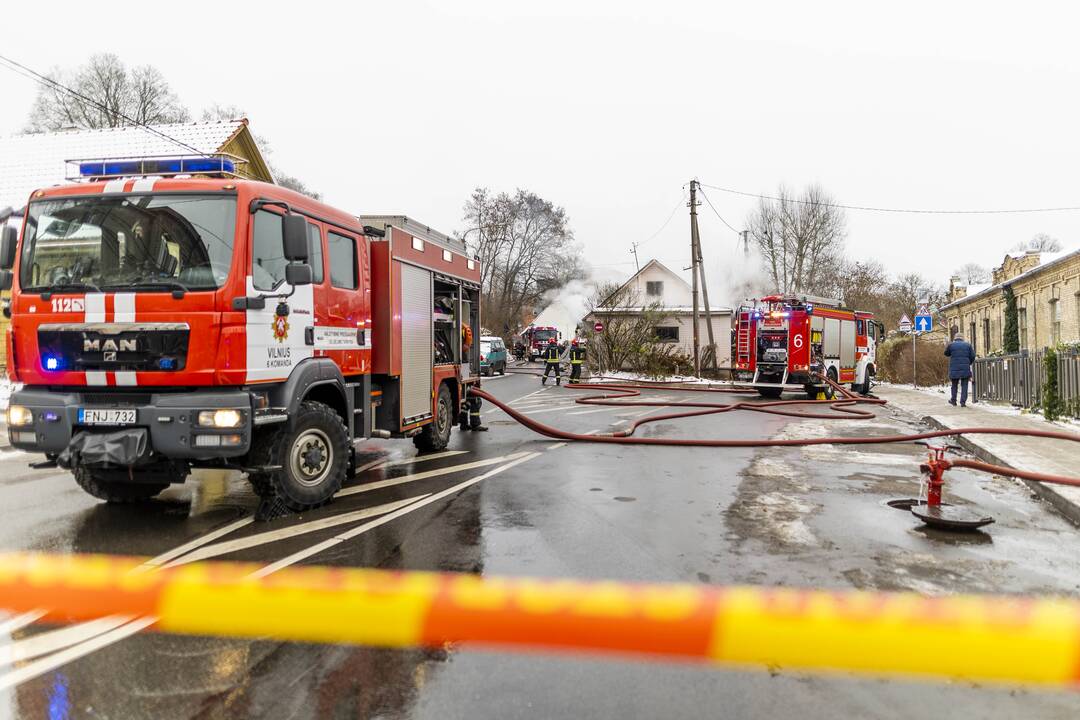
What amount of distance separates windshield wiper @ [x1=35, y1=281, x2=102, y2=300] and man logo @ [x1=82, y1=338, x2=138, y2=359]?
387 millimetres

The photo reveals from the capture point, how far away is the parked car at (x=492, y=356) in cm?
3138

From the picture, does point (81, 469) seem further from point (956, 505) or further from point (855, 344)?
point (855, 344)

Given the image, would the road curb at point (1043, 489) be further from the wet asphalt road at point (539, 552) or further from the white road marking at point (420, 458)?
the white road marking at point (420, 458)

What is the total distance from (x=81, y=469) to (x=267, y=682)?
3.98m

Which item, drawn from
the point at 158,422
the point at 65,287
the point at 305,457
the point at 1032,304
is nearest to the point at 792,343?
the point at 1032,304

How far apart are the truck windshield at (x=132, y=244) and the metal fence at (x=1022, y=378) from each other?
525 inches

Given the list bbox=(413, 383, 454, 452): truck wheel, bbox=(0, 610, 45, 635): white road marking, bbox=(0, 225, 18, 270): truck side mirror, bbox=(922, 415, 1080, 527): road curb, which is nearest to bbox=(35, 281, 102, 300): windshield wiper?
bbox=(0, 225, 18, 270): truck side mirror

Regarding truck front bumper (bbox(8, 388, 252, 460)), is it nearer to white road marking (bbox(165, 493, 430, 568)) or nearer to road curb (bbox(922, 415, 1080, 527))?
white road marking (bbox(165, 493, 430, 568))

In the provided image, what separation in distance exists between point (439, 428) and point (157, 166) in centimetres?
472

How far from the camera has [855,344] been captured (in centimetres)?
2191

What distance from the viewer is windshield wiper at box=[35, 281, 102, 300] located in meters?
5.33

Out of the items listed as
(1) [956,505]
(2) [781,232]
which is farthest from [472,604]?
(2) [781,232]

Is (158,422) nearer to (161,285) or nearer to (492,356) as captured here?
(161,285)

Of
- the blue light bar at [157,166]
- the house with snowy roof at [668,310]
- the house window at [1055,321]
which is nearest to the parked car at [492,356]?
the house with snowy roof at [668,310]
